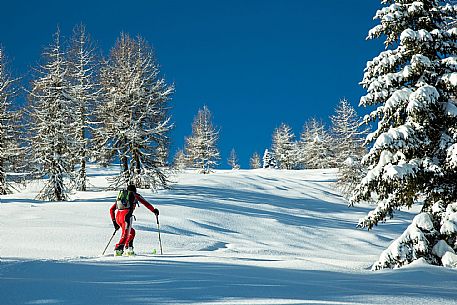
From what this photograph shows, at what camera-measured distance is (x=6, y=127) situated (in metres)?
22.9

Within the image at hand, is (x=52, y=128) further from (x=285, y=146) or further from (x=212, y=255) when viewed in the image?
(x=285, y=146)

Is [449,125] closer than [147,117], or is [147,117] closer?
[449,125]

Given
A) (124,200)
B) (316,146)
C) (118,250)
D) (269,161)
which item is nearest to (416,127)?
(124,200)

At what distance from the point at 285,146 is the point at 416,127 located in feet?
Answer: 205

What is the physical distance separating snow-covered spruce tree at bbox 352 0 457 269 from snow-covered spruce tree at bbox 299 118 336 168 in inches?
2078

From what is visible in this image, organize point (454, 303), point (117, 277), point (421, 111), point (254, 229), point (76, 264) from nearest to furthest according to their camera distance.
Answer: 1. point (454, 303)
2. point (117, 277)
3. point (76, 264)
4. point (421, 111)
5. point (254, 229)

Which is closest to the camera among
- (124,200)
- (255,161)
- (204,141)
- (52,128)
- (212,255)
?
(124,200)

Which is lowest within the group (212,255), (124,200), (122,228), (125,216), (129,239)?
(212,255)

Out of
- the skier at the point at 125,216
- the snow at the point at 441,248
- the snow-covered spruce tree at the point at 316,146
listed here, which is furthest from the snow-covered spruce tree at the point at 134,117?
the snow-covered spruce tree at the point at 316,146

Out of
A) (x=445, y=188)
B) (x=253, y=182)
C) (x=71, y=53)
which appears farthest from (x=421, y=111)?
(x=253, y=182)

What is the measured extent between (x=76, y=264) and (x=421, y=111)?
802 cm

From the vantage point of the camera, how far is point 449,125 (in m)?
9.73

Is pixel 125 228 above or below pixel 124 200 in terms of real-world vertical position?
below

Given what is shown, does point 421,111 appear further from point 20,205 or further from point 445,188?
point 20,205
